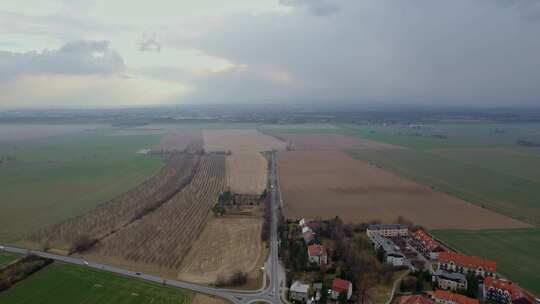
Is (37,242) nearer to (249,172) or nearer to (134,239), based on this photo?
(134,239)

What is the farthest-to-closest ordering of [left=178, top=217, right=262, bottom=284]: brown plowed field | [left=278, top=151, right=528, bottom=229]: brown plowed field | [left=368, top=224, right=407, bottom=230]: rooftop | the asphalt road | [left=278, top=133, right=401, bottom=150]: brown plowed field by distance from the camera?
1. [left=278, top=133, right=401, bottom=150]: brown plowed field
2. [left=278, top=151, right=528, bottom=229]: brown plowed field
3. [left=368, top=224, right=407, bottom=230]: rooftop
4. [left=178, top=217, right=262, bottom=284]: brown plowed field
5. the asphalt road

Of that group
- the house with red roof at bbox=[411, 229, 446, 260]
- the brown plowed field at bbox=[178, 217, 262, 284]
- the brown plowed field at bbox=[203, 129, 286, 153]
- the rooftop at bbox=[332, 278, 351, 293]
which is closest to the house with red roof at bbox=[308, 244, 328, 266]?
the rooftop at bbox=[332, 278, 351, 293]

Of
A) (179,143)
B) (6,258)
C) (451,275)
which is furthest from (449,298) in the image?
(179,143)

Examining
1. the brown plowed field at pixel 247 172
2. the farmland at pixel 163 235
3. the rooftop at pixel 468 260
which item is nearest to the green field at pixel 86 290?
the farmland at pixel 163 235

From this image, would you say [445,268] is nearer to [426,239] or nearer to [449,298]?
[426,239]

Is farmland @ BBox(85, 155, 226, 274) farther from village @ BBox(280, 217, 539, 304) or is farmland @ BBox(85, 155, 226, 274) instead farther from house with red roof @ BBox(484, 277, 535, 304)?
house with red roof @ BBox(484, 277, 535, 304)

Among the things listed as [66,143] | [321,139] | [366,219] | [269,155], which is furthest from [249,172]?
[66,143]
